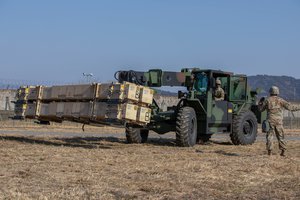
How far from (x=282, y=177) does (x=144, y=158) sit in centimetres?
340

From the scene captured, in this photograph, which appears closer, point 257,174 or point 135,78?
point 257,174

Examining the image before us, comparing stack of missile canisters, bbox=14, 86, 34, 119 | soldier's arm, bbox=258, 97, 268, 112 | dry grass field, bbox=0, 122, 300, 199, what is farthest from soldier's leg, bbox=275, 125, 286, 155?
stack of missile canisters, bbox=14, 86, 34, 119

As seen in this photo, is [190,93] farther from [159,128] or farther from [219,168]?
[219,168]

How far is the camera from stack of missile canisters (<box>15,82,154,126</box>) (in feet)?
43.0

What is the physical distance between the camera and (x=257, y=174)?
30.8ft

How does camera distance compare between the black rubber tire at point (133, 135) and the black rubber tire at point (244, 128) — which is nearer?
the black rubber tire at point (133, 135)

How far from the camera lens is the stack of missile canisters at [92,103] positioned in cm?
1312

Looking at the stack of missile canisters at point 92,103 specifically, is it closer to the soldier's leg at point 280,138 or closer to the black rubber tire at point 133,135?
the black rubber tire at point 133,135

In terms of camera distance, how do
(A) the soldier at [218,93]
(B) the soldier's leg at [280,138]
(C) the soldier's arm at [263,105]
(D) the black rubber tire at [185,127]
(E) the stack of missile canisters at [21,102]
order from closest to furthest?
(B) the soldier's leg at [280,138]
(C) the soldier's arm at [263,105]
(D) the black rubber tire at [185,127]
(E) the stack of missile canisters at [21,102]
(A) the soldier at [218,93]

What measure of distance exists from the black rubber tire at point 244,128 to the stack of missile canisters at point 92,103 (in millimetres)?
4218

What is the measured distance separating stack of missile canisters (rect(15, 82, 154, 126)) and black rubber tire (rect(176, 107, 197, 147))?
4.21 feet

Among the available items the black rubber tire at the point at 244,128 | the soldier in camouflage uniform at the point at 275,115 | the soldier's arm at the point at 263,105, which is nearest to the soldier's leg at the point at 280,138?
the soldier in camouflage uniform at the point at 275,115

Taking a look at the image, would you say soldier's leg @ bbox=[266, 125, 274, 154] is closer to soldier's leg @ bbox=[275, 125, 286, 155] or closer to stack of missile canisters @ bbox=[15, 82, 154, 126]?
soldier's leg @ bbox=[275, 125, 286, 155]

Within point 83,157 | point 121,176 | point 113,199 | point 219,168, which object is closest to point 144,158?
point 83,157
